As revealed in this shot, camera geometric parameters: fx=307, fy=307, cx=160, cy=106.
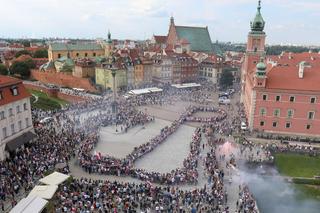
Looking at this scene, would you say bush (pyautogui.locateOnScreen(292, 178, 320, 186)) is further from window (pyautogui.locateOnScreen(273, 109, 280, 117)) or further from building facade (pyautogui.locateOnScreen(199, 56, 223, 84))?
building facade (pyautogui.locateOnScreen(199, 56, 223, 84))

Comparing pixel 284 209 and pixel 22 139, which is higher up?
pixel 22 139

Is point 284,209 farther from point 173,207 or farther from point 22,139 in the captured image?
point 22,139

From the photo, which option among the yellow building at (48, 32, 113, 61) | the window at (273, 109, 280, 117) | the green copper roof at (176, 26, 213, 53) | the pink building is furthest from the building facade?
the window at (273, 109, 280, 117)

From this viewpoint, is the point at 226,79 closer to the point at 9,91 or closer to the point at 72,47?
the point at 72,47

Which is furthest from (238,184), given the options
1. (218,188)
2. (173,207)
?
(173,207)

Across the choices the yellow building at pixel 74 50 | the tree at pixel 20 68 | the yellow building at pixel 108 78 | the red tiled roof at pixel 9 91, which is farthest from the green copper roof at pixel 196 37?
the red tiled roof at pixel 9 91

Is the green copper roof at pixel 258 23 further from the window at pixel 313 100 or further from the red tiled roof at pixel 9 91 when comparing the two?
the red tiled roof at pixel 9 91
